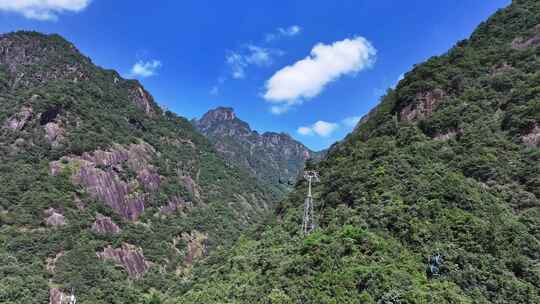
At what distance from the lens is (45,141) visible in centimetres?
7450

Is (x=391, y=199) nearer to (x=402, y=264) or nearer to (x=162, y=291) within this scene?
(x=402, y=264)

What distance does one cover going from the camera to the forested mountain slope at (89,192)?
2223 inches

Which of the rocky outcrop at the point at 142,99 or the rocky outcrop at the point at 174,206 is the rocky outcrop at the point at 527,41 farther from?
the rocky outcrop at the point at 142,99

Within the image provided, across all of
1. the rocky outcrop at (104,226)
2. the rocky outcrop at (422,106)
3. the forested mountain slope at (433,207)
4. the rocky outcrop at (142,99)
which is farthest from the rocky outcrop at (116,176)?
the rocky outcrop at (422,106)

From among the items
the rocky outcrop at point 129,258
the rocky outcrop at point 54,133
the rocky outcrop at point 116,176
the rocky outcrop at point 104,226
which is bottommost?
the rocky outcrop at point 129,258

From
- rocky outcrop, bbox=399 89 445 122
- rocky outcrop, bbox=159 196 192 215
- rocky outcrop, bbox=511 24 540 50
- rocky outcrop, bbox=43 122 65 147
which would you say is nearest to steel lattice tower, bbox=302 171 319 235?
rocky outcrop, bbox=399 89 445 122

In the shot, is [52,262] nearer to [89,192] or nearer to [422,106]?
[89,192]

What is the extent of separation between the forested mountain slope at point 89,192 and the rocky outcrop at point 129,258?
0.22 metres

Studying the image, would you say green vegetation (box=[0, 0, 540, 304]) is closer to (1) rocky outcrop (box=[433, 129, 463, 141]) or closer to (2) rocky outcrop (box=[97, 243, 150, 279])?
(1) rocky outcrop (box=[433, 129, 463, 141])

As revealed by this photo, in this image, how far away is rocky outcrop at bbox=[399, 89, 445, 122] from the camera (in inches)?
1853

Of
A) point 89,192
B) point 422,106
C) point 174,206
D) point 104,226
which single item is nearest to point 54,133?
point 89,192

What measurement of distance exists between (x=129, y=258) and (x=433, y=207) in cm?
5769

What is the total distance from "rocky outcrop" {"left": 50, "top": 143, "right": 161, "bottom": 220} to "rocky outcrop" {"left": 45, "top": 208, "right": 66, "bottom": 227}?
8.62 metres

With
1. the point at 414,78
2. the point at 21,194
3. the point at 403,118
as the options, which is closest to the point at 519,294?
the point at 403,118
